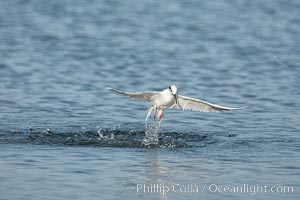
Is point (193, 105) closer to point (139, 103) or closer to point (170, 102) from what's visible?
point (170, 102)

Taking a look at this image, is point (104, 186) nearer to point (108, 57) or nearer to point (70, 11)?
point (108, 57)

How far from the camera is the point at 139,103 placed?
2027 centimetres

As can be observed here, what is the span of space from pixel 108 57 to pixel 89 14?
10422 mm

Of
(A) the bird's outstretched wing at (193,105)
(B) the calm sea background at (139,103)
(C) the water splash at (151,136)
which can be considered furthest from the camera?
(A) the bird's outstretched wing at (193,105)

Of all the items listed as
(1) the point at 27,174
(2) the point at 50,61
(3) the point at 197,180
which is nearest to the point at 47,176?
(1) the point at 27,174

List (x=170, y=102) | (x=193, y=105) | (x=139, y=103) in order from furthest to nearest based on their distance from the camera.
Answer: (x=139, y=103), (x=193, y=105), (x=170, y=102)

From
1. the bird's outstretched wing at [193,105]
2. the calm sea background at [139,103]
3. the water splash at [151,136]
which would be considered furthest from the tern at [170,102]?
the calm sea background at [139,103]

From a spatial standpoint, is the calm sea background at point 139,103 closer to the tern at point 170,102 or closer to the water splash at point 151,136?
the water splash at point 151,136

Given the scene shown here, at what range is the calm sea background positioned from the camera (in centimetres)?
1372

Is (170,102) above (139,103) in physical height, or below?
above

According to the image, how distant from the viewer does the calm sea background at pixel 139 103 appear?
13.7m

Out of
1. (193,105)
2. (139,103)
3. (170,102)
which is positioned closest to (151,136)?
(170,102)

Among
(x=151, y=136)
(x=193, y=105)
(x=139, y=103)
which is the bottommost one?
(x=151, y=136)

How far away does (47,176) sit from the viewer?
13453mm
